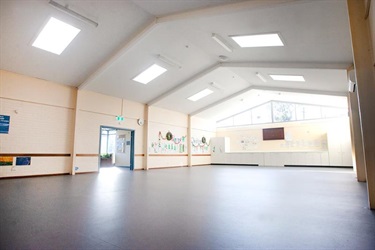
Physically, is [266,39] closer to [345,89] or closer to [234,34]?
[234,34]

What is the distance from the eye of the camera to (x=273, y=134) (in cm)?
1374

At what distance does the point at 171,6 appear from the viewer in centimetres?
490

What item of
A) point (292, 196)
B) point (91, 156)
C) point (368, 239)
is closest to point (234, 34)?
point (292, 196)

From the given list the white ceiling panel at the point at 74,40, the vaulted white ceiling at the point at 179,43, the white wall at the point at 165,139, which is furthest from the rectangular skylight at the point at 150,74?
the white wall at the point at 165,139

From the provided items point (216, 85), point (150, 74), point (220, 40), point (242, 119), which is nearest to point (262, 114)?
point (242, 119)

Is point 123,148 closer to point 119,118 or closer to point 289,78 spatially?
point 119,118

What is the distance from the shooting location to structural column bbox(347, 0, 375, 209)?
3.00 m

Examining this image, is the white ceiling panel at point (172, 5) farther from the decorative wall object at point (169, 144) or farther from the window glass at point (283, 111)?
the window glass at point (283, 111)

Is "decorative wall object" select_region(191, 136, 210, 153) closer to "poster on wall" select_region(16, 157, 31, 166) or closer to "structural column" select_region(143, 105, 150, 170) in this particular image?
"structural column" select_region(143, 105, 150, 170)

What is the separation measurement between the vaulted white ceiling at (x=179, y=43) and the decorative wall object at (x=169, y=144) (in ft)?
9.10

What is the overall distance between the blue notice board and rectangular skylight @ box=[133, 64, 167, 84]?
4042mm

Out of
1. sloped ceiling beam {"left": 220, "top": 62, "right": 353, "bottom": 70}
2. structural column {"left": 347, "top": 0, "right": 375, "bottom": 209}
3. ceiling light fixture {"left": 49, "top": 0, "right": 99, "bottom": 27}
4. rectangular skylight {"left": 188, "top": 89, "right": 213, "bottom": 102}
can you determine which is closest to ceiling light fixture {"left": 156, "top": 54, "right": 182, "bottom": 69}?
sloped ceiling beam {"left": 220, "top": 62, "right": 353, "bottom": 70}

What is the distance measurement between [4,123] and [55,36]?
2987 millimetres

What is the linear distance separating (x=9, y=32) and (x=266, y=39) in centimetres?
620
